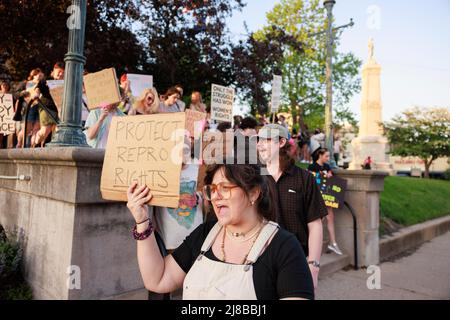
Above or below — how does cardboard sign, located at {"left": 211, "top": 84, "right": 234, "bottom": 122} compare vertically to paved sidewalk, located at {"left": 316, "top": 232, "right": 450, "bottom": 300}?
above

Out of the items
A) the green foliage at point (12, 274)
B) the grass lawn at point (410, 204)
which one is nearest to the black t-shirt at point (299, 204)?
the green foliage at point (12, 274)

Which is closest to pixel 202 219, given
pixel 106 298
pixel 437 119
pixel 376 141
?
pixel 106 298

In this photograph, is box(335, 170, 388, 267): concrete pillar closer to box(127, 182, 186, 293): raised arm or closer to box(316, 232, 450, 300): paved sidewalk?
box(316, 232, 450, 300): paved sidewalk

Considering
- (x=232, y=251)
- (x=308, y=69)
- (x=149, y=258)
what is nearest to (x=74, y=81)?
(x=149, y=258)

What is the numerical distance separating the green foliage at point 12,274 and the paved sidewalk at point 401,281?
3620mm

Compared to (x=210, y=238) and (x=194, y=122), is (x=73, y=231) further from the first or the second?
(x=194, y=122)

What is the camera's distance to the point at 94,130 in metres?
3.78

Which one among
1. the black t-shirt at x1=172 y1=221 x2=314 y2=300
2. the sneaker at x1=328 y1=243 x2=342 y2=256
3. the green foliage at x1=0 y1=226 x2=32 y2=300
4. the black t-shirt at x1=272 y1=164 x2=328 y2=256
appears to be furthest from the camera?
the sneaker at x1=328 y1=243 x2=342 y2=256

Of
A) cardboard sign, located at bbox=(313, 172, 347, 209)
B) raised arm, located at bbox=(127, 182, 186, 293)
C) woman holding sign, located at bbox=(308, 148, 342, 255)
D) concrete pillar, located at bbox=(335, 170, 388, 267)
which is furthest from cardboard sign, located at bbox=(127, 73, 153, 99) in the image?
raised arm, located at bbox=(127, 182, 186, 293)

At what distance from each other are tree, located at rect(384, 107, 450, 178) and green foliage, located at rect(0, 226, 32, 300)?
3255cm

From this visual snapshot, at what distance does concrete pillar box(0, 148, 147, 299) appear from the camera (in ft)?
9.75

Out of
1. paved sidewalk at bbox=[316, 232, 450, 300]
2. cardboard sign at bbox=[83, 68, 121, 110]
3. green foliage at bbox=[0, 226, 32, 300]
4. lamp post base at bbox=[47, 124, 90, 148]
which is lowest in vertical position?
paved sidewalk at bbox=[316, 232, 450, 300]
